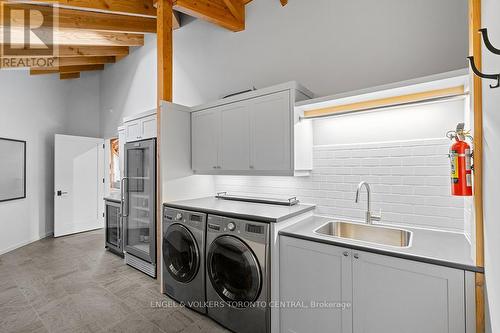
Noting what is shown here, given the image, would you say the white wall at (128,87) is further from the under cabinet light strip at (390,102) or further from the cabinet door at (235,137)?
the under cabinet light strip at (390,102)

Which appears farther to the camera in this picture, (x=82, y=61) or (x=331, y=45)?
(x=82, y=61)

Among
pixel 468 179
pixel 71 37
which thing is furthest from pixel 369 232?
pixel 71 37

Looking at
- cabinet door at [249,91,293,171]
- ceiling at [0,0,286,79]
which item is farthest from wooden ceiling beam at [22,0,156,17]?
cabinet door at [249,91,293,171]

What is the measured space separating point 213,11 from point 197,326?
11.9 feet

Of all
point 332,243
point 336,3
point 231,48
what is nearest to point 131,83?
point 231,48

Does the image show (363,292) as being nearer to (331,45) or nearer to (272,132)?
(272,132)

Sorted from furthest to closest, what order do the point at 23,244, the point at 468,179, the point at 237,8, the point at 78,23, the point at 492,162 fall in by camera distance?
the point at 23,244
the point at 78,23
the point at 237,8
the point at 468,179
the point at 492,162

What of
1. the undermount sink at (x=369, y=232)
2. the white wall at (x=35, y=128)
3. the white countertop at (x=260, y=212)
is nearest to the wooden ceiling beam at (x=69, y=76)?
the white wall at (x=35, y=128)

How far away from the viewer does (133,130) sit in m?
3.59

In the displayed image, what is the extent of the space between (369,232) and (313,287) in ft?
2.57

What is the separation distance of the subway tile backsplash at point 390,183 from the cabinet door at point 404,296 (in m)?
0.78

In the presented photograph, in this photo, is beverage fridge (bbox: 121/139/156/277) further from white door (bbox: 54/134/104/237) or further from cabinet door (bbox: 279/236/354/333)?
white door (bbox: 54/134/104/237)

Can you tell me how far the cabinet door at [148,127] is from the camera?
3254 mm

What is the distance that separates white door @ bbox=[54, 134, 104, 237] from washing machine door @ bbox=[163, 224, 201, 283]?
12.3 ft
